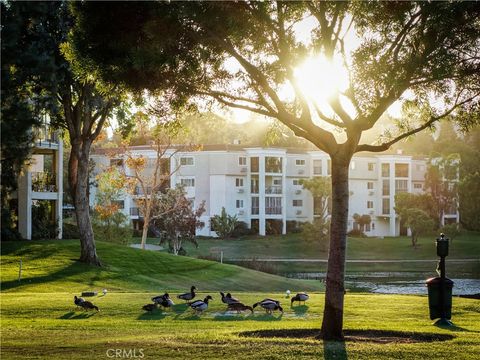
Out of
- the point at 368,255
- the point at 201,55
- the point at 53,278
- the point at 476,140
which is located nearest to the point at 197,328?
the point at 201,55

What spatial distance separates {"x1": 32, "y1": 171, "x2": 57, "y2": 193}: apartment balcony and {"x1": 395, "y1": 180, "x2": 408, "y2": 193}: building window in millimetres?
51456

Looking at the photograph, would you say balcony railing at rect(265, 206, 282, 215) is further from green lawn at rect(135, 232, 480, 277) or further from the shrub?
green lawn at rect(135, 232, 480, 277)

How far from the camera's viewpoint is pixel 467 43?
1622cm

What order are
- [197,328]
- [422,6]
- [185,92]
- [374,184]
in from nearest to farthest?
[422,6]
[185,92]
[197,328]
[374,184]

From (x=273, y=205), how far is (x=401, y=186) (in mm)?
16554

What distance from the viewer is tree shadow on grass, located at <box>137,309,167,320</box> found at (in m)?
21.0

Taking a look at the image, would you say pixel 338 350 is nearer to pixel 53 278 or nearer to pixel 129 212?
pixel 53 278

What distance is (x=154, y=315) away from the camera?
21.5 meters

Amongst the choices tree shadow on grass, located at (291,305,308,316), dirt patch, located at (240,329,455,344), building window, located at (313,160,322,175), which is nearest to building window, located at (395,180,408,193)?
Answer: building window, located at (313,160,322,175)

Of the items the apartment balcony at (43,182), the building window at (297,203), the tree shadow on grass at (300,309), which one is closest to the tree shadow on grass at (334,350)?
the tree shadow on grass at (300,309)

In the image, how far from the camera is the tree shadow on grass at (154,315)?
21.0 m

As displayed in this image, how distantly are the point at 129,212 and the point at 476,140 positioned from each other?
148ft

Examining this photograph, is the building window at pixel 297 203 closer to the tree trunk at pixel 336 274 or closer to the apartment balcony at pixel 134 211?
the apartment balcony at pixel 134 211

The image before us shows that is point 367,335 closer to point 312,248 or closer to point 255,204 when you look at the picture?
point 312,248
